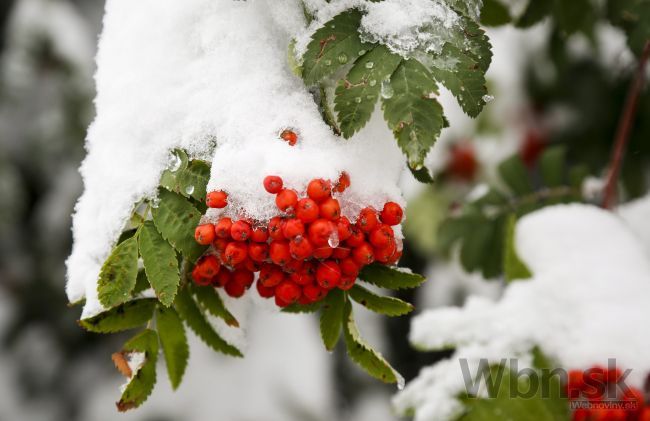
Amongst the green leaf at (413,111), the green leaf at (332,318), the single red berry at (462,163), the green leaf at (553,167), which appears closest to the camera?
the green leaf at (413,111)

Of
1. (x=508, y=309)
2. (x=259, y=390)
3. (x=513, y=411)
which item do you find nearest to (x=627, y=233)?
(x=508, y=309)

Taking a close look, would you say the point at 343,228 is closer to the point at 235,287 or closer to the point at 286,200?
the point at 286,200

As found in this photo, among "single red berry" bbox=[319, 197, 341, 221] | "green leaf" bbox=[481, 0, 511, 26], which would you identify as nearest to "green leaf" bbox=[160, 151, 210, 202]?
"single red berry" bbox=[319, 197, 341, 221]

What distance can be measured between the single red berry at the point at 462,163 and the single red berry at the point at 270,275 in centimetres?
247

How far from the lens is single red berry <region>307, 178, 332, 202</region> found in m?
0.90

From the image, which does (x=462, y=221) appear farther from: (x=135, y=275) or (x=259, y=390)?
(x=259, y=390)

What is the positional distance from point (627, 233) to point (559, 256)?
0.70ft

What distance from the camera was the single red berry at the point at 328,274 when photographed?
0.95m

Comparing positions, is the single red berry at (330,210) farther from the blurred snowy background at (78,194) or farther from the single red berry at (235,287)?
the blurred snowy background at (78,194)

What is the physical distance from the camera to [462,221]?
1935mm

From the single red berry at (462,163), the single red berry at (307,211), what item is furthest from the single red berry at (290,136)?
the single red berry at (462,163)

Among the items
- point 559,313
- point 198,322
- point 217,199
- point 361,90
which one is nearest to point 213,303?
point 198,322

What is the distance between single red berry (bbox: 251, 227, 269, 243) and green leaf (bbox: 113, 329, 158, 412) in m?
0.33

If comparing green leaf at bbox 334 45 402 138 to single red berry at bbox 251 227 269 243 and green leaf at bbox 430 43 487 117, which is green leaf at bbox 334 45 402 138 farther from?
single red berry at bbox 251 227 269 243
